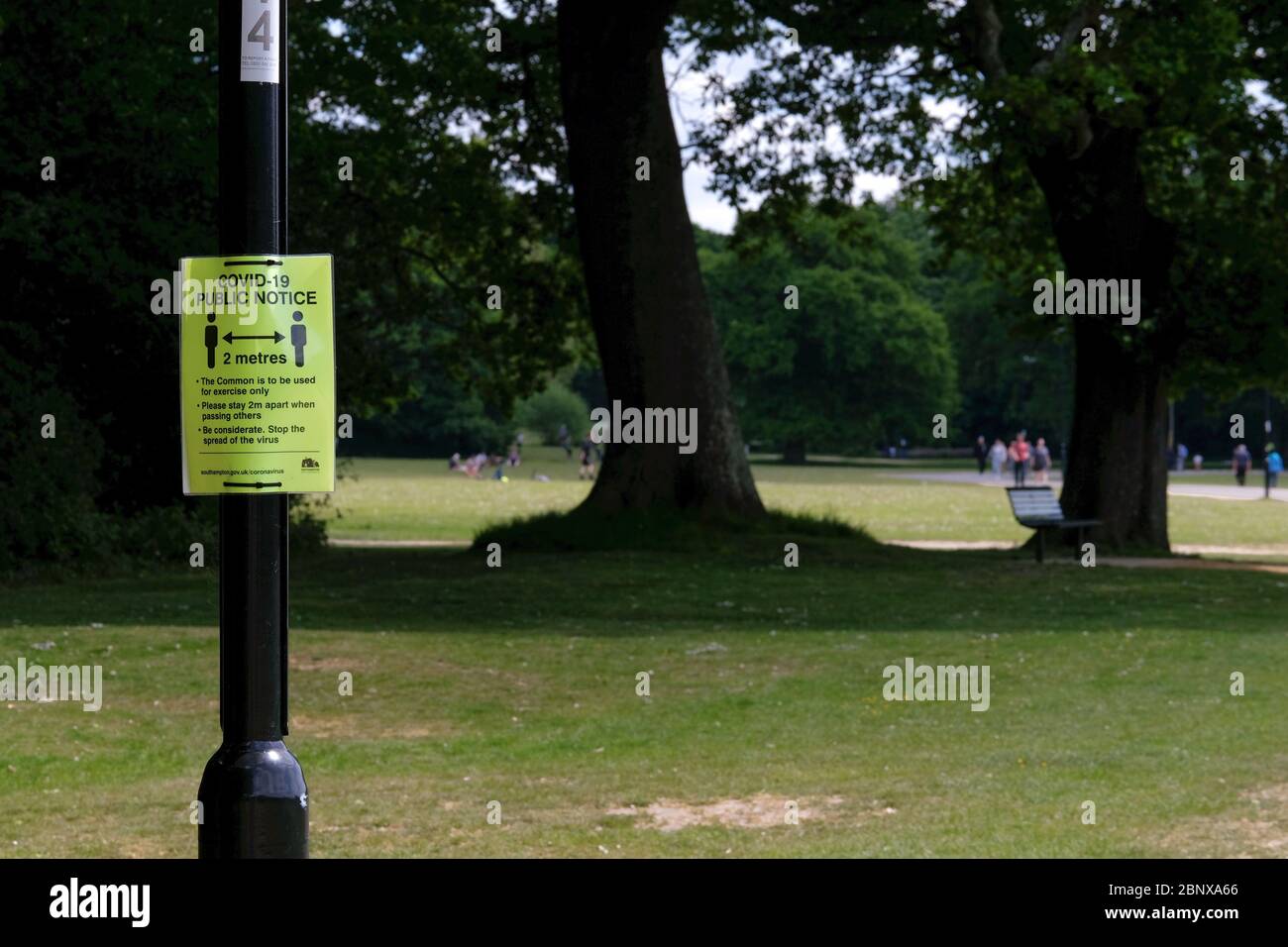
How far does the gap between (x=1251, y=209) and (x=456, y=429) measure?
280 feet

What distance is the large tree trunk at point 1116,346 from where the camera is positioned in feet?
96.5

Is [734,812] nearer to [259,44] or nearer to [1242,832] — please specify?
[1242,832]

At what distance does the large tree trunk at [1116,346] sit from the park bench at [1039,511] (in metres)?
1.58

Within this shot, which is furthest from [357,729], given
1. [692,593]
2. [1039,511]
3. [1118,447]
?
[1118,447]

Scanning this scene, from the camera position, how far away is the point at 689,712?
13.7 meters

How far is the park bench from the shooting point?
89.7 feet

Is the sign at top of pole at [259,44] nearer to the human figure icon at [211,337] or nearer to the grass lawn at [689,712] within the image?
the human figure icon at [211,337]

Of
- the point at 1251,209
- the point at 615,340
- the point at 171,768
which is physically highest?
the point at 1251,209

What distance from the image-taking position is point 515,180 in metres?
35.4

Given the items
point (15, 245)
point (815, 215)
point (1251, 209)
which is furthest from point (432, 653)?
point (815, 215)

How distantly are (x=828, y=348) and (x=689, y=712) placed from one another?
96263 millimetres

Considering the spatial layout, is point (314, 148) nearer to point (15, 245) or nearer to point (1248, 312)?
point (15, 245)

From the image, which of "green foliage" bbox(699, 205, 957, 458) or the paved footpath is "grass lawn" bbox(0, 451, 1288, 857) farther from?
"green foliage" bbox(699, 205, 957, 458)
